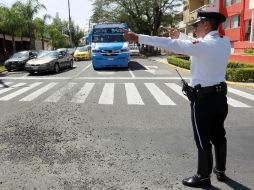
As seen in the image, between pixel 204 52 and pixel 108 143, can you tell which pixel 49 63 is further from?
pixel 204 52

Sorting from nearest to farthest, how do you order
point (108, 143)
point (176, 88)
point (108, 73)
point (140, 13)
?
point (108, 143), point (176, 88), point (108, 73), point (140, 13)

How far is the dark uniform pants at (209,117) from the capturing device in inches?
155

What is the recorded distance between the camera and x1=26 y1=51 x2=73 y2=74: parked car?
19531 mm

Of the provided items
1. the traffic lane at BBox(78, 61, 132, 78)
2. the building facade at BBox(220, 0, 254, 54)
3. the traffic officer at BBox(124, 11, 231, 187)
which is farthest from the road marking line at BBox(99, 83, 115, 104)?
the building facade at BBox(220, 0, 254, 54)

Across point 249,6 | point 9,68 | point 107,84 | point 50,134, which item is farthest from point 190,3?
point 50,134

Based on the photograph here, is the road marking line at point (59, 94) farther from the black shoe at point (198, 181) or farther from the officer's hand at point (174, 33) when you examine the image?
the black shoe at point (198, 181)

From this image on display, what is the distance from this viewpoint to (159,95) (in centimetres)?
1135

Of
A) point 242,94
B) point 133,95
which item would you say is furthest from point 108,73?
point 242,94

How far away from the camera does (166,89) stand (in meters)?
12.8

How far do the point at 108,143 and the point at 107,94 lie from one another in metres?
5.68

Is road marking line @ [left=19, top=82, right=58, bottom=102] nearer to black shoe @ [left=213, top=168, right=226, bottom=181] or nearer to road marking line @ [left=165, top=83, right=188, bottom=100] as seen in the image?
road marking line @ [left=165, top=83, right=188, bottom=100]

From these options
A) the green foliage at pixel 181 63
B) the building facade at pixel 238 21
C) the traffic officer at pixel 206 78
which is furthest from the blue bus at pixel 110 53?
the traffic officer at pixel 206 78

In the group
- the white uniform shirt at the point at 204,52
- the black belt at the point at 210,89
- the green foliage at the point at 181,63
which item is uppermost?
the white uniform shirt at the point at 204,52

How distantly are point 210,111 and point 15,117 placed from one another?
→ 5555 mm
